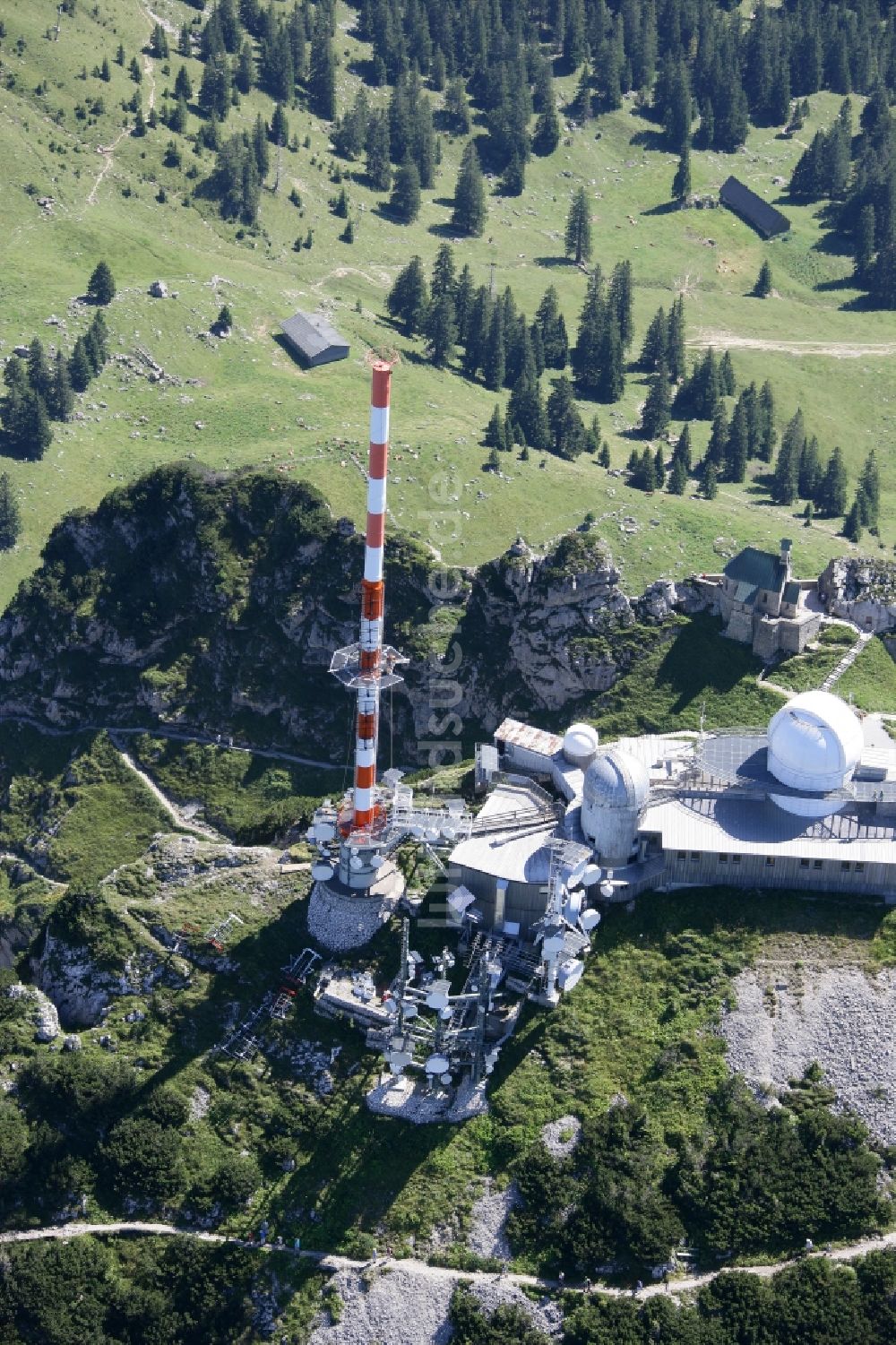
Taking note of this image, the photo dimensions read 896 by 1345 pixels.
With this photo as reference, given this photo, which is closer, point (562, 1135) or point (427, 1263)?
point (427, 1263)

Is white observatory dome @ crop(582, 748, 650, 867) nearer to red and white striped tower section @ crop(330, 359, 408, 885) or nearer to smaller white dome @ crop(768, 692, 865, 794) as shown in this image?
smaller white dome @ crop(768, 692, 865, 794)

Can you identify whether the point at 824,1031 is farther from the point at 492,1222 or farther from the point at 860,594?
the point at 860,594

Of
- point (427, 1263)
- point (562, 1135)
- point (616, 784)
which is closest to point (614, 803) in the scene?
point (616, 784)

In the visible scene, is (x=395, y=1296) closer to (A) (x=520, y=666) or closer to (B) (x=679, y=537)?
(A) (x=520, y=666)

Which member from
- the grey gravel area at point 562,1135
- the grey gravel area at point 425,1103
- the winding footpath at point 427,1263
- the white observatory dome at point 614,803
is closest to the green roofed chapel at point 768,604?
the white observatory dome at point 614,803

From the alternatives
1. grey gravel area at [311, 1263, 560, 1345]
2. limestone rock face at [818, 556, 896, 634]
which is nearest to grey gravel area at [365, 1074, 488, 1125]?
grey gravel area at [311, 1263, 560, 1345]

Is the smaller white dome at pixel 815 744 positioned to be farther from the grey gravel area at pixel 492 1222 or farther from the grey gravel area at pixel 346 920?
the grey gravel area at pixel 492 1222

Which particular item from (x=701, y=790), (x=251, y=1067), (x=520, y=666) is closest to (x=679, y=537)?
(x=520, y=666)
